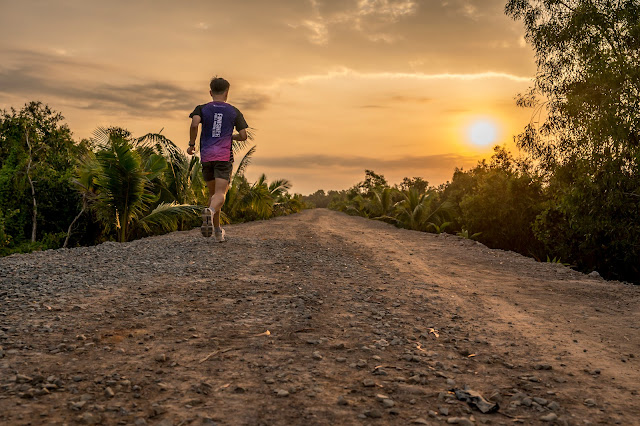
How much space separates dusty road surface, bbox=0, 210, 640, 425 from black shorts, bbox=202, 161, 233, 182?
72.7 inches

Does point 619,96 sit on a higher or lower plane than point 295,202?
higher

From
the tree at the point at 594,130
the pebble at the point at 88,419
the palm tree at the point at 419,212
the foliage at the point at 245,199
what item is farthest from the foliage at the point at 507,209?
the pebble at the point at 88,419

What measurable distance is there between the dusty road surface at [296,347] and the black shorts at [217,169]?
1.85 meters

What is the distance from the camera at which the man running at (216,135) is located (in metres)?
8.23

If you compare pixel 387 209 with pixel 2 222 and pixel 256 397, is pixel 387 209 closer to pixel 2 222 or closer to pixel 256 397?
pixel 2 222

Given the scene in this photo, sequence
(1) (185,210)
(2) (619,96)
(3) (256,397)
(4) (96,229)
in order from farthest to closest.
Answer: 1. (4) (96,229)
2. (1) (185,210)
3. (2) (619,96)
4. (3) (256,397)

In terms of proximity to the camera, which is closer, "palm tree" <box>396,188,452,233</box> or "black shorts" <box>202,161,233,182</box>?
"black shorts" <box>202,161,233,182</box>

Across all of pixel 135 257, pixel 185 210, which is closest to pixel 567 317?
pixel 135 257

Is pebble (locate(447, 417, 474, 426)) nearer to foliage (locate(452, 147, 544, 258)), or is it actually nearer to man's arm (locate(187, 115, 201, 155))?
man's arm (locate(187, 115, 201, 155))

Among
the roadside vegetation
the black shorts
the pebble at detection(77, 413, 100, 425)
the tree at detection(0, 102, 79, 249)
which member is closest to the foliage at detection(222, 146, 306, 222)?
the roadside vegetation

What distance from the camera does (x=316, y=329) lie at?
4.27m

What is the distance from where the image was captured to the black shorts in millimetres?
8461

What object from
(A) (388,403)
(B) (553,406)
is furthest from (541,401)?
(A) (388,403)

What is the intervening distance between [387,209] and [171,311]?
2938 centimetres
